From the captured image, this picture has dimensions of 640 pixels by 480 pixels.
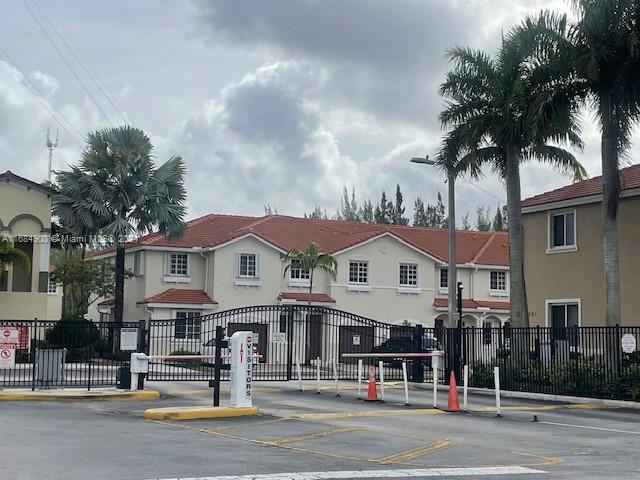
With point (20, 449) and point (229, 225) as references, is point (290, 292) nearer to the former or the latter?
point (229, 225)

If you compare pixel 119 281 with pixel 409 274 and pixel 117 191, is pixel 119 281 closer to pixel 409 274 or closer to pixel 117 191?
pixel 117 191

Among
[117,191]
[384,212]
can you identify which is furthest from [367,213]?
[117,191]

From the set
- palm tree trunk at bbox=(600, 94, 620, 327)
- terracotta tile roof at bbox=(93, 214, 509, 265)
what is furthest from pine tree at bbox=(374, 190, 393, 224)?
palm tree trunk at bbox=(600, 94, 620, 327)

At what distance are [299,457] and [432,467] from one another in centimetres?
190

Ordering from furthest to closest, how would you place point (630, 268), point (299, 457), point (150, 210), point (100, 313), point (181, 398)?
1. point (100, 313)
2. point (150, 210)
3. point (630, 268)
4. point (181, 398)
5. point (299, 457)

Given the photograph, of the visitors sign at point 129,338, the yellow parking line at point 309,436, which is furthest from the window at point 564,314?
the yellow parking line at point 309,436

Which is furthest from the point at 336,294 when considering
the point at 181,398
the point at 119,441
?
the point at 119,441

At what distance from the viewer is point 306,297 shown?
52188 millimetres

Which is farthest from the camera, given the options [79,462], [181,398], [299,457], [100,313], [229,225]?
[100,313]

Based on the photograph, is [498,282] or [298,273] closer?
[298,273]

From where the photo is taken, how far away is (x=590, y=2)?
24797 millimetres

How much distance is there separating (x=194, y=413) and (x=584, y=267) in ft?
59.7

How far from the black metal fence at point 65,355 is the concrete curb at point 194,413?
648 centimetres

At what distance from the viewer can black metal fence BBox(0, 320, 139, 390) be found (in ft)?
80.9
